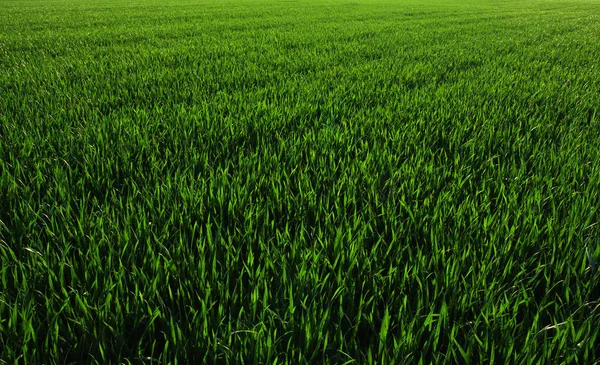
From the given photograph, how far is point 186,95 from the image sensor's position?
3.08m

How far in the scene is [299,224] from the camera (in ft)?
4.14

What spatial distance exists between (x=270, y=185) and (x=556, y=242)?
99cm

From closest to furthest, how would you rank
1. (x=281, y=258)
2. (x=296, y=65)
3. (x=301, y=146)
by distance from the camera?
(x=281, y=258)
(x=301, y=146)
(x=296, y=65)

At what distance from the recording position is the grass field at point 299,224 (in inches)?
31.3

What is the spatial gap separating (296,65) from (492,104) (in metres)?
2.42

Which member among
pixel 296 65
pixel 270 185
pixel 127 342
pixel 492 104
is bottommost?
pixel 127 342

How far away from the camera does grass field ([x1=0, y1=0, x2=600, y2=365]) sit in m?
0.79

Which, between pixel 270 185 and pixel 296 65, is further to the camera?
pixel 296 65

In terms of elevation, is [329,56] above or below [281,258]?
above

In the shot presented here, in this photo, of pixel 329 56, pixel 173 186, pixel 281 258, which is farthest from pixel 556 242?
pixel 329 56

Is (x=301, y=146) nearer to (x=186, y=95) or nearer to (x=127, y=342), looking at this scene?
(x=127, y=342)

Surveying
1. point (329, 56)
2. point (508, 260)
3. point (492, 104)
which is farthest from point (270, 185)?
point (329, 56)

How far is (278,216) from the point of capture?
1.35 meters

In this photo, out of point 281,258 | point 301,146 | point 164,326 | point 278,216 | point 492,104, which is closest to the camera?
point 164,326
